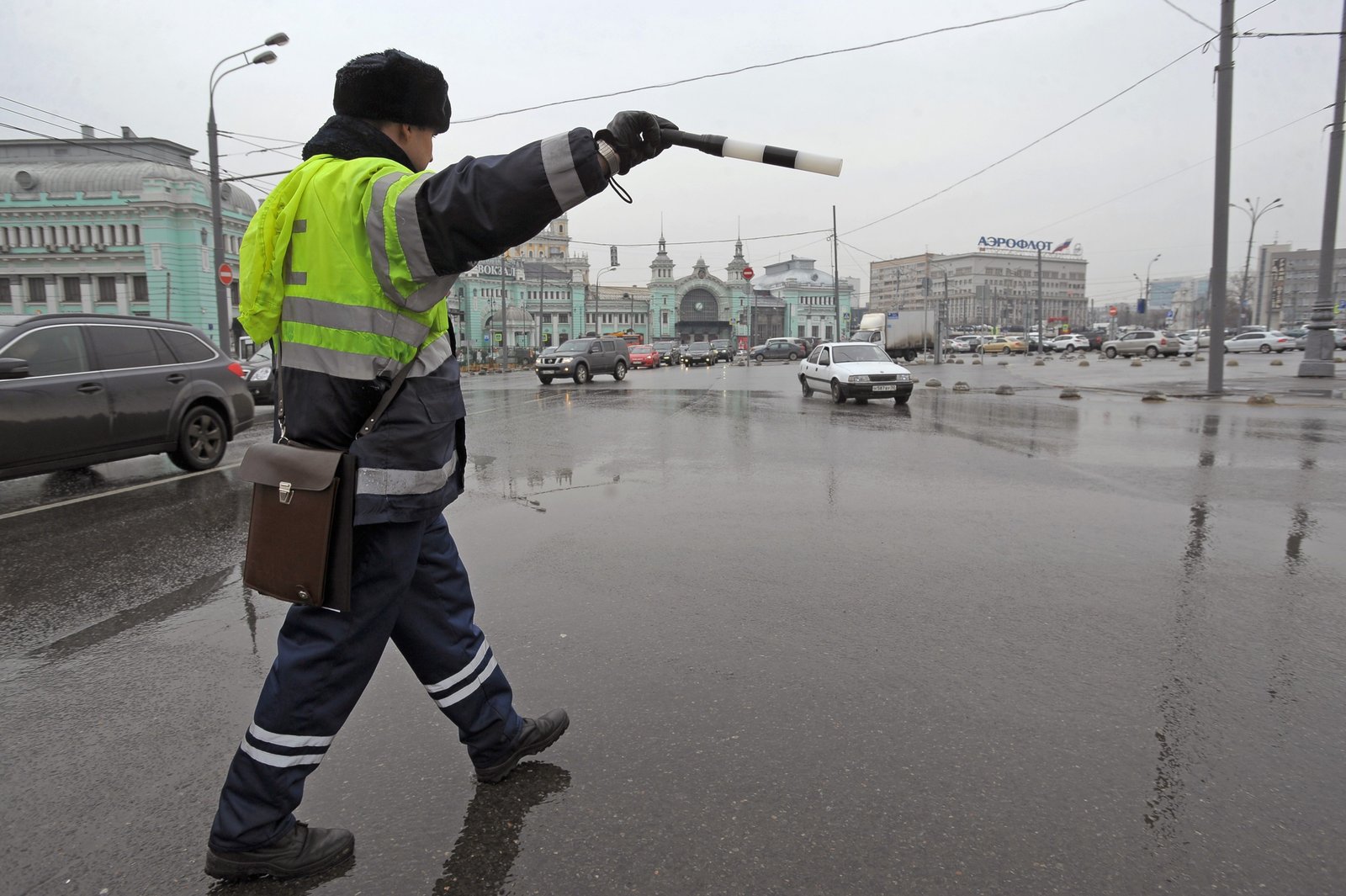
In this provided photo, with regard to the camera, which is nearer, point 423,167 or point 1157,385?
point 423,167

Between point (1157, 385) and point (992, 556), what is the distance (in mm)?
20130

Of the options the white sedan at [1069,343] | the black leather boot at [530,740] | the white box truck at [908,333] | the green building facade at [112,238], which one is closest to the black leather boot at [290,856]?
the black leather boot at [530,740]

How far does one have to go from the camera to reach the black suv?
28078mm

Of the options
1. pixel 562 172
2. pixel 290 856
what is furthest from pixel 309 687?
pixel 562 172

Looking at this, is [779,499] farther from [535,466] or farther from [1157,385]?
[1157,385]

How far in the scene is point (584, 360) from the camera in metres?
28.6

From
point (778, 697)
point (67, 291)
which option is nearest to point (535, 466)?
point (778, 697)

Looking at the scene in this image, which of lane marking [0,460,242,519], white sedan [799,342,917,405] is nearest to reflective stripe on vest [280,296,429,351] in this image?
lane marking [0,460,242,519]

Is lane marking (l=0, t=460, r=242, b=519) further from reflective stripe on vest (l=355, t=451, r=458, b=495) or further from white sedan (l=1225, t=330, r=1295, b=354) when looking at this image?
white sedan (l=1225, t=330, r=1295, b=354)

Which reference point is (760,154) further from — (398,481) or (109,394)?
(109,394)

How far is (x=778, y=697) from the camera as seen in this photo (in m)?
3.10

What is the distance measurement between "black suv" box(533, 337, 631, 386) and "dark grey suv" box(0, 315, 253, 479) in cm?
1911

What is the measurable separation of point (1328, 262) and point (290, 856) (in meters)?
26.3

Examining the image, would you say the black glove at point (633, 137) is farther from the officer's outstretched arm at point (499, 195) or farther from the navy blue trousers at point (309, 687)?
the navy blue trousers at point (309, 687)
